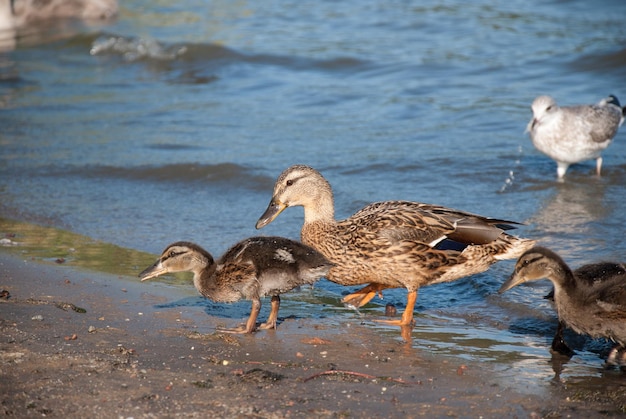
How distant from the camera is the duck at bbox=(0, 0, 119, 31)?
22.8m

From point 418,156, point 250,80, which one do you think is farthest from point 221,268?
point 250,80

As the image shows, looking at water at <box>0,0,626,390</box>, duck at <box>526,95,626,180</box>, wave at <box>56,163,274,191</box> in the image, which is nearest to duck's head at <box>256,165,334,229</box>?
water at <box>0,0,626,390</box>

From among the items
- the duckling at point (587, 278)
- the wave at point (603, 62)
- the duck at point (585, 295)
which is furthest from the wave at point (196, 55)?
the duck at point (585, 295)

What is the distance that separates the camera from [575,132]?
11.0 metres

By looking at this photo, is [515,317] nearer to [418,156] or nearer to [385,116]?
[418,156]

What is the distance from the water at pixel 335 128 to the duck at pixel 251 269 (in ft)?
2.05

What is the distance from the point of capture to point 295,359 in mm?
5578

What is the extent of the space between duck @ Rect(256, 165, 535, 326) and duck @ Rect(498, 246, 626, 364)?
31.4 inches

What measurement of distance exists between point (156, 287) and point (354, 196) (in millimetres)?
3467

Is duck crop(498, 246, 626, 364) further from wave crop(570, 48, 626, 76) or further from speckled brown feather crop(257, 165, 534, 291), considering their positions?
wave crop(570, 48, 626, 76)

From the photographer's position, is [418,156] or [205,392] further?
[418,156]

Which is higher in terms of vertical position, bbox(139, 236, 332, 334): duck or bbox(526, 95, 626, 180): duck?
bbox(526, 95, 626, 180): duck

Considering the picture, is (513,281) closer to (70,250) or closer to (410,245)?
(410,245)

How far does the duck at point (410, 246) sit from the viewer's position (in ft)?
22.3
